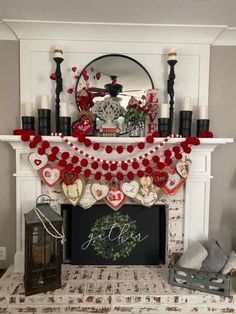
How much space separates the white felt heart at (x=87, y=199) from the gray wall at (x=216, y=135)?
23.4 inches

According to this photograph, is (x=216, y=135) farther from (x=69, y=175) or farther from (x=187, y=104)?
(x=69, y=175)

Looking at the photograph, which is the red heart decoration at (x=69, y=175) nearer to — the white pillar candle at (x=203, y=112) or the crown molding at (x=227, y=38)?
the white pillar candle at (x=203, y=112)

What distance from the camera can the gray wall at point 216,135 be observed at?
2.27 m

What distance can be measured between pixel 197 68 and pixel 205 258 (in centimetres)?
143

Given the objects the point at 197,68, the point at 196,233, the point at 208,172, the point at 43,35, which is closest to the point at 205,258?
the point at 196,233

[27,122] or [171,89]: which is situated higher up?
[171,89]

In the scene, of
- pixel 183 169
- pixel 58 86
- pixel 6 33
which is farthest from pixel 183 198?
pixel 6 33

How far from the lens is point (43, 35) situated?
2201mm

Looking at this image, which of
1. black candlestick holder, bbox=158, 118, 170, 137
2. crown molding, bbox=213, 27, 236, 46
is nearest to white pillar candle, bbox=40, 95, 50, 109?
black candlestick holder, bbox=158, 118, 170, 137

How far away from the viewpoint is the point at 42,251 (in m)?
1.95

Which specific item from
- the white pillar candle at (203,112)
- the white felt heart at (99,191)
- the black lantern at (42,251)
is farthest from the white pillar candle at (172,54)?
the black lantern at (42,251)

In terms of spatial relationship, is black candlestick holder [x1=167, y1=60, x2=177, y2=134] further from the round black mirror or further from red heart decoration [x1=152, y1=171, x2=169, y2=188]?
red heart decoration [x1=152, y1=171, x2=169, y2=188]

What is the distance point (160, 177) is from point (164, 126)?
1.26 ft

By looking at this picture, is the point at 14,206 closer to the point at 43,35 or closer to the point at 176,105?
the point at 43,35
